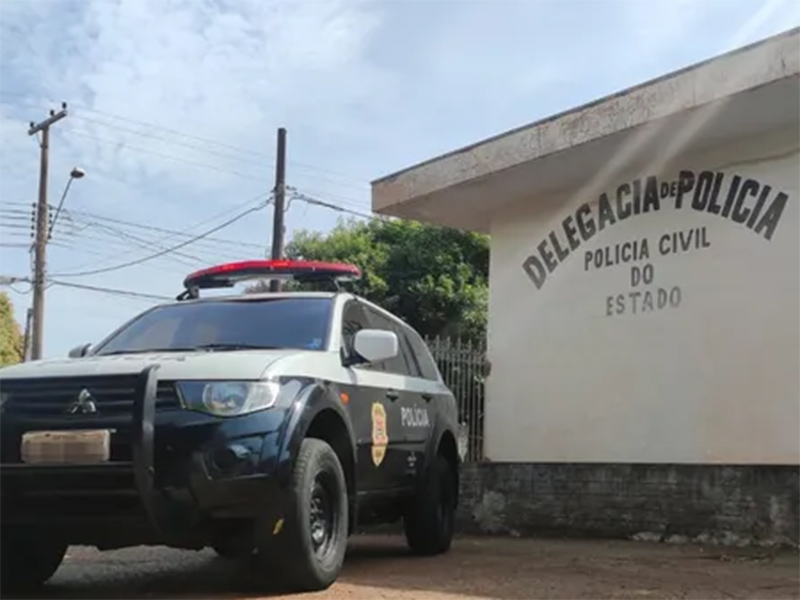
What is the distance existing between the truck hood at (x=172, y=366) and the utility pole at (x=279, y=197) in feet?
60.2

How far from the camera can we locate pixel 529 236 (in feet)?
36.8

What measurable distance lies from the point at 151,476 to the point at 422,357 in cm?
378

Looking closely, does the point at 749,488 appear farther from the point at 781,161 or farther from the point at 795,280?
the point at 781,161

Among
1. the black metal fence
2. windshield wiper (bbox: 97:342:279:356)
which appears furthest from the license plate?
the black metal fence

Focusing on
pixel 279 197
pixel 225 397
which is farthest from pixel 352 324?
pixel 279 197

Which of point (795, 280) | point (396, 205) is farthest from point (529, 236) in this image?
point (795, 280)

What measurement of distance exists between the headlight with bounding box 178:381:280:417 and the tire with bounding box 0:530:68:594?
1.28 metres

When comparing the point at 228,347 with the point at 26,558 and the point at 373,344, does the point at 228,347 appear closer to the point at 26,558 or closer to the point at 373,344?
the point at 373,344

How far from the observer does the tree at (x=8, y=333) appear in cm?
2572

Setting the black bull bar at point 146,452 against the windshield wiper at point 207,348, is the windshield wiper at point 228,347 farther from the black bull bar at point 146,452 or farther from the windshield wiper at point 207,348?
the black bull bar at point 146,452

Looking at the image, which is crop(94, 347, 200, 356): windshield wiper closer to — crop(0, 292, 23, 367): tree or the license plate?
the license plate

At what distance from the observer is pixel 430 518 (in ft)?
25.5

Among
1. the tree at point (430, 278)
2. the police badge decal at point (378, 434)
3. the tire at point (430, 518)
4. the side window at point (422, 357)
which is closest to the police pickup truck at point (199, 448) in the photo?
the police badge decal at point (378, 434)

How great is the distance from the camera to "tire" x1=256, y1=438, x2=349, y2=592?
206 inches
